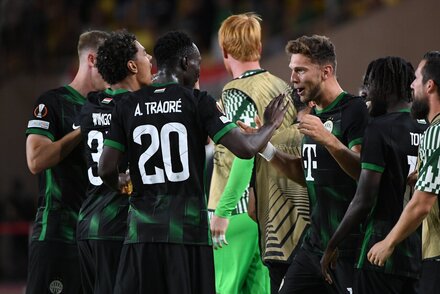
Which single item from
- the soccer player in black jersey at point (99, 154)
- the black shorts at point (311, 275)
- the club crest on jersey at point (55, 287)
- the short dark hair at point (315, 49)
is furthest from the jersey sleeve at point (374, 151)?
the club crest on jersey at point (55, 287)

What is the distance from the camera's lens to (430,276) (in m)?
6.62

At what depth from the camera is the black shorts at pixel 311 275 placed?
7250mm

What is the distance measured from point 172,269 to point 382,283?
132cm

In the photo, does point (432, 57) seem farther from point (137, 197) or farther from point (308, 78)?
point (137, 197)

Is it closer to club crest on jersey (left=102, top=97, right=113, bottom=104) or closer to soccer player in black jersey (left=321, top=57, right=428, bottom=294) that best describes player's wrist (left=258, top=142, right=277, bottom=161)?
soccer player in black jersey (left=321, top=57, right=428, bottom=294)

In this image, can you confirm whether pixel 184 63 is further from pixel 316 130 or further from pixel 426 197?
pixel 426 197

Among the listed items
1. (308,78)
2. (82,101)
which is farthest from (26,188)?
(308,78)

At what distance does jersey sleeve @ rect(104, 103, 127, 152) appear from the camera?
6.94 metres

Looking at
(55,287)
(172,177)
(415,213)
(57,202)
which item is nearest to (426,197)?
(415,213)

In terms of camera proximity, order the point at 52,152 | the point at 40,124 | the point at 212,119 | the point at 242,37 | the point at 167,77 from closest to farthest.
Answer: the point at 212,119
the point at 167,77
the point at 52,152
the point at 40,124
the point at 242,37

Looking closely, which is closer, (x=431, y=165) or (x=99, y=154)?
(x=431, y=165)

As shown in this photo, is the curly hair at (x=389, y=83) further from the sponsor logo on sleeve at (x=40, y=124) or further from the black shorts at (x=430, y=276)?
the sponsor logo on sleeve at (x=40, y=124)

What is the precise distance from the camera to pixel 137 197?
6922 mm

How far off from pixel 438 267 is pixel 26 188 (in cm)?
1488
